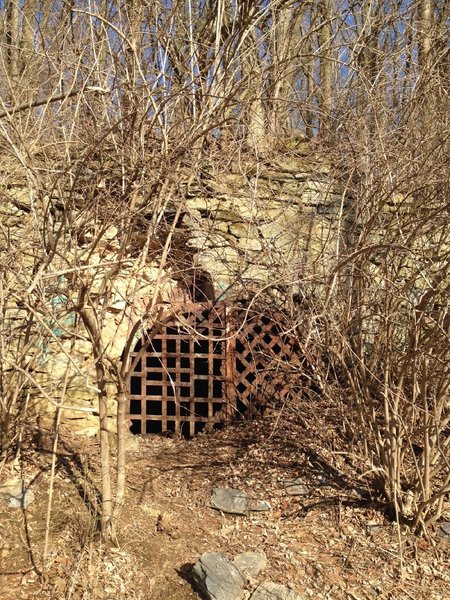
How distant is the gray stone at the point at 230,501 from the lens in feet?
12.2

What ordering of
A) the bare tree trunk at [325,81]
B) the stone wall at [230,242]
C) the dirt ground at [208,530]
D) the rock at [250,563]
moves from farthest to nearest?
the bare tree trunk at [325,81] → the stone wall at [230,242] → the rock at [250,563] → the dirt ground at [208,530]

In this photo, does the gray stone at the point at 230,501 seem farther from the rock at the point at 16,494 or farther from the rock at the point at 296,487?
the rock at the point at 16,494

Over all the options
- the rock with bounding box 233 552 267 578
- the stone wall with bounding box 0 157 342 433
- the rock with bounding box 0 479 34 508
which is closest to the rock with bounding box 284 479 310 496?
the rock with bounding box 233 552 267 578

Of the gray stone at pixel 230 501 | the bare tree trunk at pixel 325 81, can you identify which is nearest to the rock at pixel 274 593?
the gray stone at pixel 230 501

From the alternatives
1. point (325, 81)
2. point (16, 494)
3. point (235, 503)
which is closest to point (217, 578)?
point (235, 503)

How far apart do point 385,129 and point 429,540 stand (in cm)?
308

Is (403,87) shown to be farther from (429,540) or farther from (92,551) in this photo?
(92,551)

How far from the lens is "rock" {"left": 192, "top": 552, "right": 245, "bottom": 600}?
2.88 meters

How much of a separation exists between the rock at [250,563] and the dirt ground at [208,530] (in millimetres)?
49

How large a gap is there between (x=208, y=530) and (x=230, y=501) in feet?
1.01

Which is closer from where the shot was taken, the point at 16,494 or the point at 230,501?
the point at 16,494

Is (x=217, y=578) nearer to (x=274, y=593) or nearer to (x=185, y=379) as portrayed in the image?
(x=274, y=593)

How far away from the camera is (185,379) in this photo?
566cm

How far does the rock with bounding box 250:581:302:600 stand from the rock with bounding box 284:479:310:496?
2.96 ft
